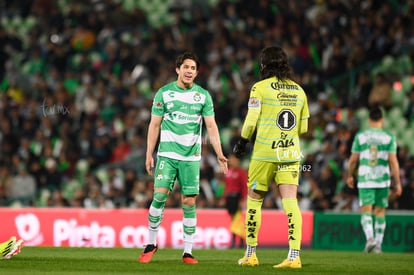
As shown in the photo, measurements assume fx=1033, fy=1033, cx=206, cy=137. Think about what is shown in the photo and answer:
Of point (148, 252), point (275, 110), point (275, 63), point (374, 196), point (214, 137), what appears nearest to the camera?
point (275, 110)

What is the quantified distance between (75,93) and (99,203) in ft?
13.8

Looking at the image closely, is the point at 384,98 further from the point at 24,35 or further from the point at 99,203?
the point at 24,35

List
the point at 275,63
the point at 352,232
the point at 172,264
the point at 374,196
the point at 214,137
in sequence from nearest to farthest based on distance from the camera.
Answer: the point at 275,63 < the point at 172,264 < the point at 214,137 < the point at 374,196 < the point at 352,232

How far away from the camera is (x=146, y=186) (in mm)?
22219

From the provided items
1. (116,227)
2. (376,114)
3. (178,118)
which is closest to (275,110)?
(178,118)

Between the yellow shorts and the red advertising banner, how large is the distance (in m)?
8.07

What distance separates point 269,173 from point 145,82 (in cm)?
1455

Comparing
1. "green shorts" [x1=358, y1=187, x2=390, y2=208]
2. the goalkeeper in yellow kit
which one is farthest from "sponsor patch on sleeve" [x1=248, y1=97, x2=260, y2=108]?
"green shorts" [x1=358, y1=187, x2=390, y2=208]

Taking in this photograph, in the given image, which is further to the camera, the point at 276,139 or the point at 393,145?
the point at 393,145

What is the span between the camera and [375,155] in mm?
16281

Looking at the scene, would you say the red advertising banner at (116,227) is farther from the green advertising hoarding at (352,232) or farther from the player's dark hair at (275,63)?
the player's dark hair at (275,63)

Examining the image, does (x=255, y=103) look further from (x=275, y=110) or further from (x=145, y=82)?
(x=145, y=82)

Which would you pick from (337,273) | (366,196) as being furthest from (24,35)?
(337,273)

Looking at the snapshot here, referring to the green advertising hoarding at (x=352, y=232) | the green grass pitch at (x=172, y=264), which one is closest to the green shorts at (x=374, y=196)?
the green grass pitch at (x=172, y=264)
